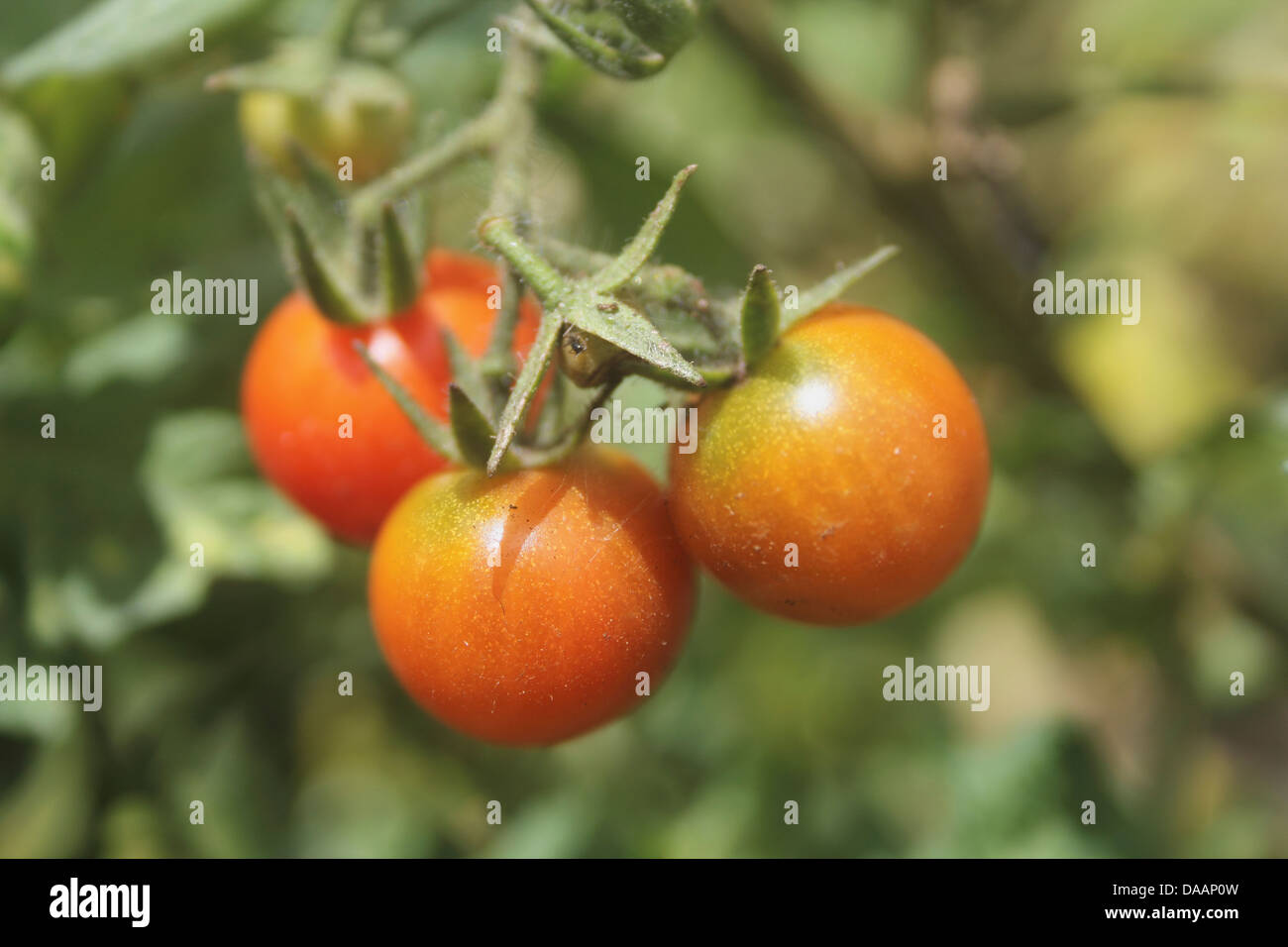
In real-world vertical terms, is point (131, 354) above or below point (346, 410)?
above

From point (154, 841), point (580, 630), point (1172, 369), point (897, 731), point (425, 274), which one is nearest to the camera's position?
point (580, 630)

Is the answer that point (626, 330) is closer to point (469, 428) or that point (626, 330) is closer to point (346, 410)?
point (469, 428)

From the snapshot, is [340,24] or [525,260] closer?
[525,260]

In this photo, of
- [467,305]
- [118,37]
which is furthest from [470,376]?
[118,37]
